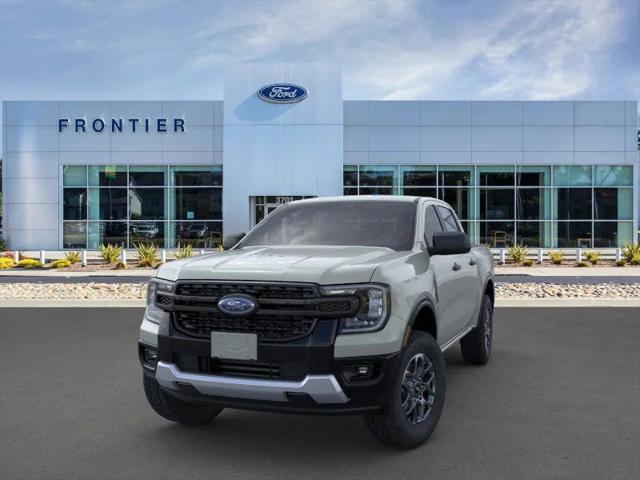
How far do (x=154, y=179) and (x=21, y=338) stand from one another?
72.9ft

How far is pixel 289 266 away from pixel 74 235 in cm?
2891

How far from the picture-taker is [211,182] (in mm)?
30328

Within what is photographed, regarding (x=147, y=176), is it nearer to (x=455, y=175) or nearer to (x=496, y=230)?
(x=455, y=175)

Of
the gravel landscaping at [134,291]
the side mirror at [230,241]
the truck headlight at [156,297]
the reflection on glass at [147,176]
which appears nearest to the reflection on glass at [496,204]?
the gravel landscaping at [134,291]

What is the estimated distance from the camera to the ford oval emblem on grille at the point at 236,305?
3.97 metres

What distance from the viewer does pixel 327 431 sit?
4.82m

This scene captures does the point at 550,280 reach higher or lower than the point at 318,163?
lower

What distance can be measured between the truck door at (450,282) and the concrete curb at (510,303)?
6.39m

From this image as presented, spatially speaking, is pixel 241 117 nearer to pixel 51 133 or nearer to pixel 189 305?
pixel 51 133

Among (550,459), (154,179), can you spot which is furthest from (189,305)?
(154,179)

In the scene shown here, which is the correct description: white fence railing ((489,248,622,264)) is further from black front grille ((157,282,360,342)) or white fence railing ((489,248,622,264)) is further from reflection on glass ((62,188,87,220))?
black front grille ((157,282,360,342))

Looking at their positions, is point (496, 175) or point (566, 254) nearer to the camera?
point (566, 254)

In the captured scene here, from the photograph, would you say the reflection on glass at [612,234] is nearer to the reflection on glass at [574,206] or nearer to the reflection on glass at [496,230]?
the reflection on glass at [574,206]

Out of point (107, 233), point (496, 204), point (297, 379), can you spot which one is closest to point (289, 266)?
point (297, 379)
